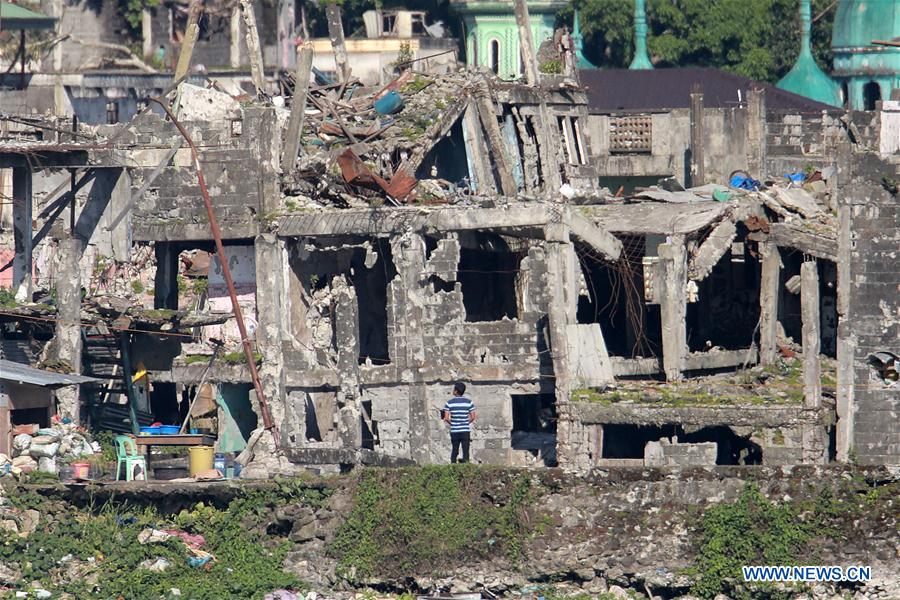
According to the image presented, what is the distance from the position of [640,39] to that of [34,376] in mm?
30580

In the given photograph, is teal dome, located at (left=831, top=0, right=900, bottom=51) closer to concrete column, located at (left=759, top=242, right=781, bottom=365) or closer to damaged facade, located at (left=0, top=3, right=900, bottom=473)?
damaged facade, located at (left=0, top=3, right=900, bottom=473)

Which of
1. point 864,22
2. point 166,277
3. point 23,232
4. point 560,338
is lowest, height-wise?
point 560,338

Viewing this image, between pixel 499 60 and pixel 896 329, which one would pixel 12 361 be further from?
pixel 499 60

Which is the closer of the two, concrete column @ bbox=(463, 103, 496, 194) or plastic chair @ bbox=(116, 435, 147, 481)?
plastic chair @ bbox=(116, 435, 147, 481)

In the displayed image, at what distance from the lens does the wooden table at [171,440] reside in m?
37.4

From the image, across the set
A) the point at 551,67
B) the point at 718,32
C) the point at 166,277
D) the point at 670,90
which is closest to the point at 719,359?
the point at 551,67

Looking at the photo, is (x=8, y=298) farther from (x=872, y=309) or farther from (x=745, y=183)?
(x=872, y=309)

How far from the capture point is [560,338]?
36906 millimetres

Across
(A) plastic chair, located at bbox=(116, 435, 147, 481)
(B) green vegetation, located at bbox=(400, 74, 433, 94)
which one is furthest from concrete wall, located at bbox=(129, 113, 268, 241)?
(A) plastic chair, located at bbox=(116, 435, 147, 481)

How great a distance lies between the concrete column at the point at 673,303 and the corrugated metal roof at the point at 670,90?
1305cm

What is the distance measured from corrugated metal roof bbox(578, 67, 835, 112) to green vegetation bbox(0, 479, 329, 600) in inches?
722

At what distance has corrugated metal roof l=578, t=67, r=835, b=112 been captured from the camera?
5347cm

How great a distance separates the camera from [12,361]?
37.9m

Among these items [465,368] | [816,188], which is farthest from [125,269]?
[816,188]
